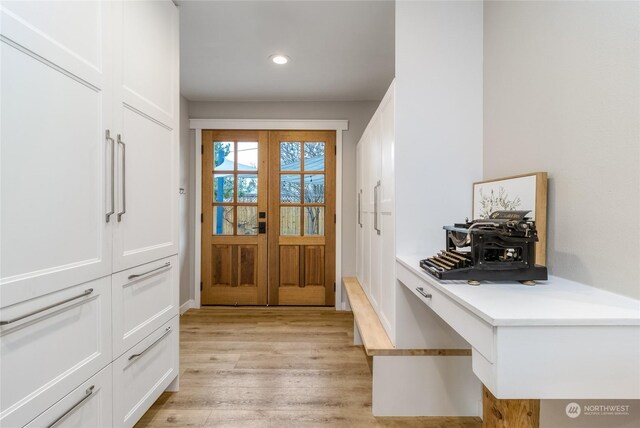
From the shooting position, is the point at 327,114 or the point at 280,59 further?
the point at 327,114

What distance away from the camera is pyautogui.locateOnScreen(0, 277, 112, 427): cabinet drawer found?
91 centimetres

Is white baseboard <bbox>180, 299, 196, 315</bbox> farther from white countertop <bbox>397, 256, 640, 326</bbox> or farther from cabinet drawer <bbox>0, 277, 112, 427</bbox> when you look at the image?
white countertop <bbox>397, 256, 640, 326</bbox>

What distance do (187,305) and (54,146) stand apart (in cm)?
298

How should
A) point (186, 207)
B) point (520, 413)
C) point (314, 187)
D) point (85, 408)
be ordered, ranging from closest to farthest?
point (520, 413), point (85, 408), point (186, 207), point (314, 187)

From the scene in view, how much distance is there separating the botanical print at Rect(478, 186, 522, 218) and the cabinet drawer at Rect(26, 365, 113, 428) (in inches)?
75.1

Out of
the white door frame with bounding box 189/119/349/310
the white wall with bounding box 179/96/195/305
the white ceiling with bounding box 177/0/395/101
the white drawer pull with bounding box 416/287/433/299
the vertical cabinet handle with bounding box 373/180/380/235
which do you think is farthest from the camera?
the white door frame with bounding box 189/119/349/310

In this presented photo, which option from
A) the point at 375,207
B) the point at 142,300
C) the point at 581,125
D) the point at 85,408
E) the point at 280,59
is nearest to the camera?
the point at 581,125

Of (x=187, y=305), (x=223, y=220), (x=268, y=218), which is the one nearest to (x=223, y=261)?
A: (x=223, y=220)

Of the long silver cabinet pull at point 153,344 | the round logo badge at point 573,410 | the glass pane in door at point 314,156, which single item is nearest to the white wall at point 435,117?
the round logo badge at point 573,410

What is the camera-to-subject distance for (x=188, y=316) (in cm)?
342

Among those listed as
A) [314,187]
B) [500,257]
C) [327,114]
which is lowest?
[500,257]

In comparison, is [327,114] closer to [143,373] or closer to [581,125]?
[581,125]

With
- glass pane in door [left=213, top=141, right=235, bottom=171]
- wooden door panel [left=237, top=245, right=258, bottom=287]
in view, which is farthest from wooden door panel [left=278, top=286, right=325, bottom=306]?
glass pane in door [left=213, top=141, right=235, bottom=171]

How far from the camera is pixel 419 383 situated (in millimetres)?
1730
